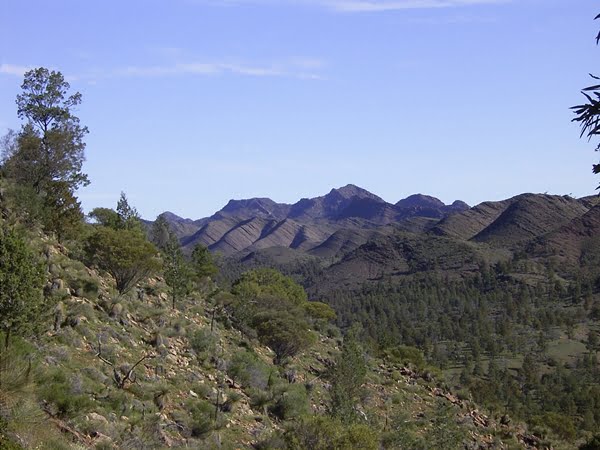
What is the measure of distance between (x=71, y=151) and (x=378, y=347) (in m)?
45.0

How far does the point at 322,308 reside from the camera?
227ft

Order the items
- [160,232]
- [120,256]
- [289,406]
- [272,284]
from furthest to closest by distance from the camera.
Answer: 1. [160,232]
2. [272,284]
3. [120,256]
4. [289,406]

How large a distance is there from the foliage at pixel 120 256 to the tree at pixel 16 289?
16.3m

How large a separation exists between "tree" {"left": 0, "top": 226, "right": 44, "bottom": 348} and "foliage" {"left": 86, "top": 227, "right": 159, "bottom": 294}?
1627cm

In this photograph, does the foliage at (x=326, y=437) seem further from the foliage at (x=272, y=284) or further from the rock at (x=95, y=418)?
the foliage at (x=272, y=284)

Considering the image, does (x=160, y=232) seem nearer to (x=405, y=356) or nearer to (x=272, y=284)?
(x=272, y=284)

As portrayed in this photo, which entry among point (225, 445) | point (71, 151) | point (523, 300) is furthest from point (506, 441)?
point (523, 300)

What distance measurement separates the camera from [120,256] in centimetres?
3388

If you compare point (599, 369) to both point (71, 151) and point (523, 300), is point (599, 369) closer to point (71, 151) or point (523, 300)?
point (523, 300)

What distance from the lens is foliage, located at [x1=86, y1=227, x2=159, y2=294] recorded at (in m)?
33.7

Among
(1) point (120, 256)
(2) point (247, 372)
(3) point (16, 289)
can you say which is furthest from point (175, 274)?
(3) point (16, 289)

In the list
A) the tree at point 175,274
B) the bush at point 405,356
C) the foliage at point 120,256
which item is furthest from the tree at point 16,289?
the bush at point 405,356

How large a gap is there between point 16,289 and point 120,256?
17501mm

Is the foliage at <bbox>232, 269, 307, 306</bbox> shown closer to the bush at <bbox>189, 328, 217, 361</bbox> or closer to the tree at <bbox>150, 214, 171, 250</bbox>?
the tree at <bbox>150, 214, 171, 250</bbox>
